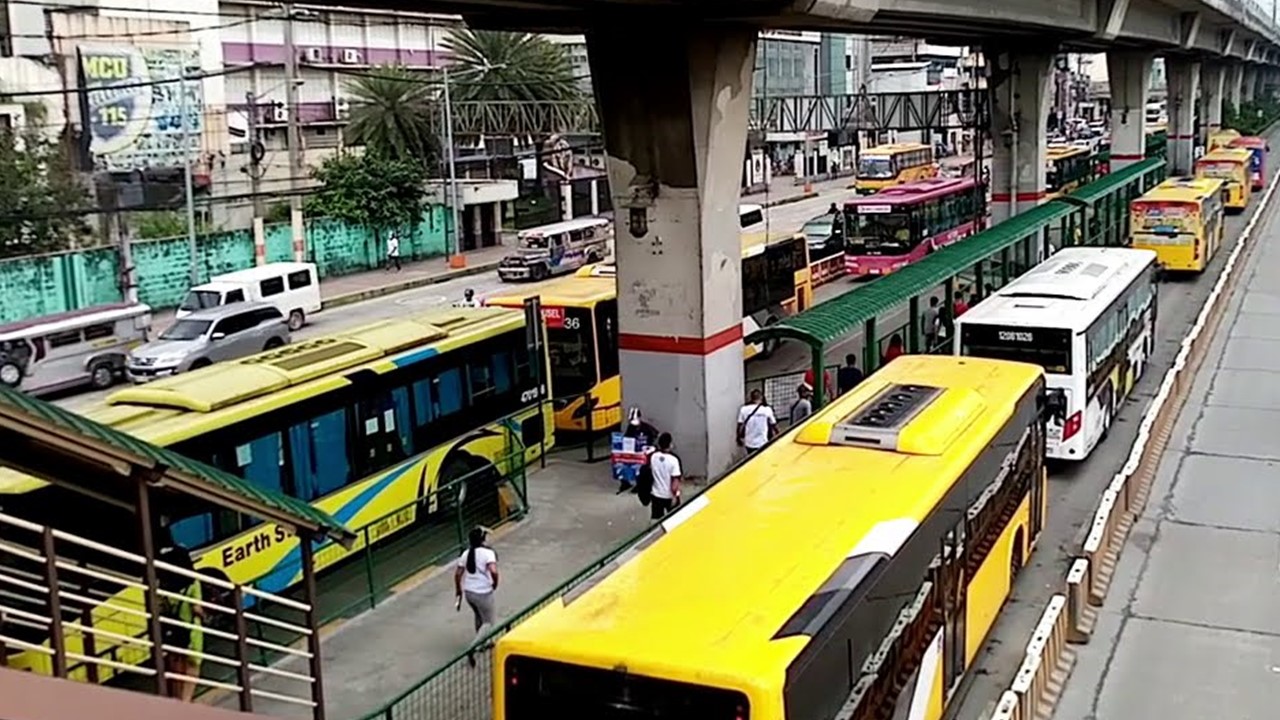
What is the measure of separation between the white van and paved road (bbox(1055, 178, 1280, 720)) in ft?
72.0

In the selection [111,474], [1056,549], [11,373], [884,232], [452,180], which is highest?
[452,180]

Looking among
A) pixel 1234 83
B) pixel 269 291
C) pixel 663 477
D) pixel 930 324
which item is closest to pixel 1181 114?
pixel 1234 83

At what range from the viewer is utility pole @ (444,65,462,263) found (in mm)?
45906

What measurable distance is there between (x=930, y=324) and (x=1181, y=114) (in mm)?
39822

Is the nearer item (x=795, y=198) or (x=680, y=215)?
(x=680, y=215)

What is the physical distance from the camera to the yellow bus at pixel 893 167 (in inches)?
2207

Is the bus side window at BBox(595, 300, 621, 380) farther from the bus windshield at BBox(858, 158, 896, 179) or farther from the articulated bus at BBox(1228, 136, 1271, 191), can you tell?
the articulated bus at BBox(1228, 136, 1271, 191)

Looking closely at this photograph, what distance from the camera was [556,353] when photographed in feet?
67.2

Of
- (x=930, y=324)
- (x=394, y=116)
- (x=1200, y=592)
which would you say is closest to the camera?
(x=1200, y=592)

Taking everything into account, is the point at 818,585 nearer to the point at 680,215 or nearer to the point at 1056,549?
the point at 1056,549

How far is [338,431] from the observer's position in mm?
14539

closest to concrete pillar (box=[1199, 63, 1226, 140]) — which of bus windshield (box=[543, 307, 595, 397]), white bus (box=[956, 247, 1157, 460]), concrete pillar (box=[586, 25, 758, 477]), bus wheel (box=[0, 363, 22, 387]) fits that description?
white bus (box=[956, 247, 1157, 460])

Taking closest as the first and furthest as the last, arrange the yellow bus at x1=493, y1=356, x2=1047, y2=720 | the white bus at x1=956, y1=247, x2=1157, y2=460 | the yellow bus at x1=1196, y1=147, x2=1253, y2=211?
the yellow bus at x1=493, y1=356, x2=1047, y2=720
the white bus at x1=956, y1=247, x2=1157, y2=460
the yellow bus at x1=1196, y1=147, x2=1253, y2=211

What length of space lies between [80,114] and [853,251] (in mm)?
25183
